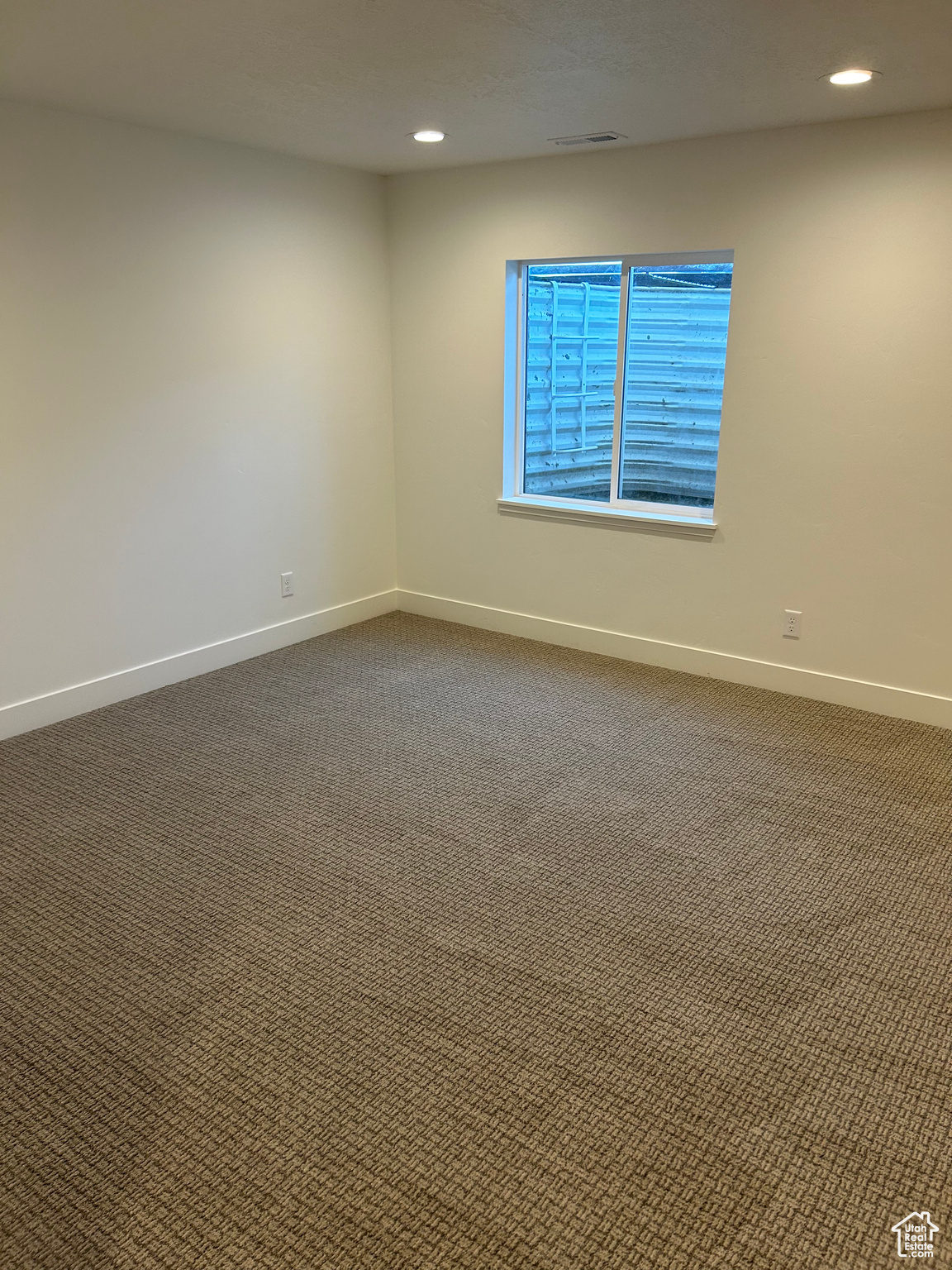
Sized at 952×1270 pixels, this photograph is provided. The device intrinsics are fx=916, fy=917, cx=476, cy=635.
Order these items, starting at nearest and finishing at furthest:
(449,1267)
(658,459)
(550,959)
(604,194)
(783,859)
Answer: (449,1267) → (550,959) → (783,859) → (604,194) → (658,459)

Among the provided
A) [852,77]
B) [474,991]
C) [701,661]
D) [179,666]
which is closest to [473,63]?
[852,77]

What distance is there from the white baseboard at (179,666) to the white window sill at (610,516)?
1.05m

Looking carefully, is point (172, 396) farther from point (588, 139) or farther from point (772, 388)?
point (772, 388)

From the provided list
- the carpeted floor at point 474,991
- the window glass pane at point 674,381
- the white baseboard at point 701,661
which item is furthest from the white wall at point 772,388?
the carpeted floor at point 474,991

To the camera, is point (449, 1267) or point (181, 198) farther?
point (181, 198)

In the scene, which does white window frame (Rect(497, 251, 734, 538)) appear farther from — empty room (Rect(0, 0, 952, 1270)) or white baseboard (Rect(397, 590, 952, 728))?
white baseboard (Rect(397, 590, 952, 728))

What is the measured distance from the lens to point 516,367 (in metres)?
4.63

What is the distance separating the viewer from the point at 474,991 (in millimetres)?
2299

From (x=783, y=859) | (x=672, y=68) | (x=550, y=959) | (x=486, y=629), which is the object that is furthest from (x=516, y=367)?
(x=550, y=959)

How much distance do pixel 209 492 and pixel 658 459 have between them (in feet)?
6.98

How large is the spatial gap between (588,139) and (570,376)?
45.7 inches

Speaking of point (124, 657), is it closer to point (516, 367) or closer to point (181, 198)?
point (181, 198)

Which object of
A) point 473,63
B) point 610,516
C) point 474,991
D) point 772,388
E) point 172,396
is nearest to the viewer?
point 474,991

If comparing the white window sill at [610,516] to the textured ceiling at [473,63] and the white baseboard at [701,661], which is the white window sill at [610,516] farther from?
the textured ceiling at [473,63]
